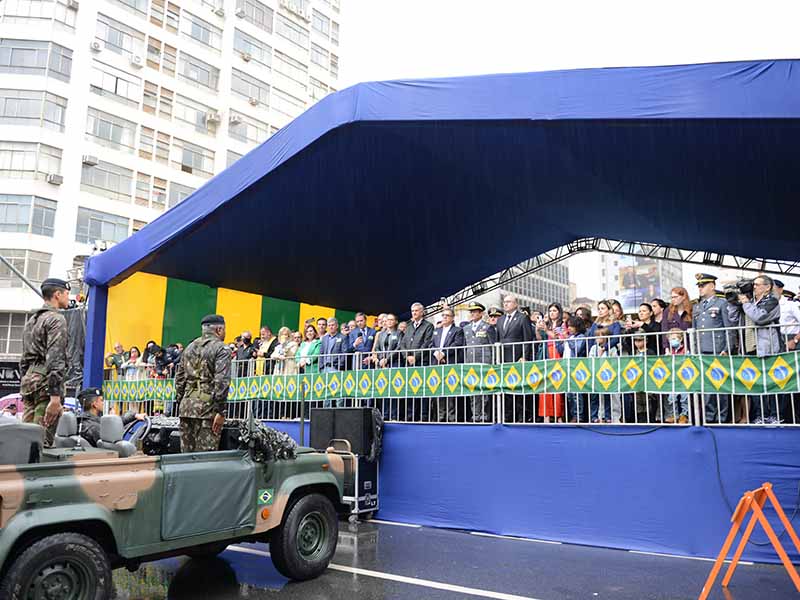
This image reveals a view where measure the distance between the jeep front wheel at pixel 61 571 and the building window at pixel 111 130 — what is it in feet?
113

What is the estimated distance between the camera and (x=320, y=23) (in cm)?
5191

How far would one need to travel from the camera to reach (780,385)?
7.23m

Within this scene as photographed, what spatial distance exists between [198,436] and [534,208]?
867cm

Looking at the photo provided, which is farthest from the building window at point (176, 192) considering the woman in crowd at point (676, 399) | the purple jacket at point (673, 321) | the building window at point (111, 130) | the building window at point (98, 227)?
the woman in crowd at point (676, 399)

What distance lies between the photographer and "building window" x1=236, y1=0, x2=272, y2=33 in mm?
45072

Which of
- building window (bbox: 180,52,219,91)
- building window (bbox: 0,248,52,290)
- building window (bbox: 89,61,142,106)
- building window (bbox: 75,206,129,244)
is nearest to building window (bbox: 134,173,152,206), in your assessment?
building window (bbox: 75,206,129,244)

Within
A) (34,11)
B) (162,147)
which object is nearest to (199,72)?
(162,147)

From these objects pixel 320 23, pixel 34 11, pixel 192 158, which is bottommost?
pixel 192 158

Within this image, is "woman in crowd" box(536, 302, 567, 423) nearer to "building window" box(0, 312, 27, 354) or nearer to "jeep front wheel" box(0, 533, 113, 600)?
"jeep front wheel" box(0, 533, 113, 600)

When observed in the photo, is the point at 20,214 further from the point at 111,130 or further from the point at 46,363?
the point at 46,363

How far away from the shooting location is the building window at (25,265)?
31344 millimetres

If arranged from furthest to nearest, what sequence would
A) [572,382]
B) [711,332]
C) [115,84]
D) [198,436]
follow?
[115,84] < [572,382] < [711,332] < [198,436]

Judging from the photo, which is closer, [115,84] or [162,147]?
[115,84]

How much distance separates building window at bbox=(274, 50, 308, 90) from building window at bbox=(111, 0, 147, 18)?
10384mm
